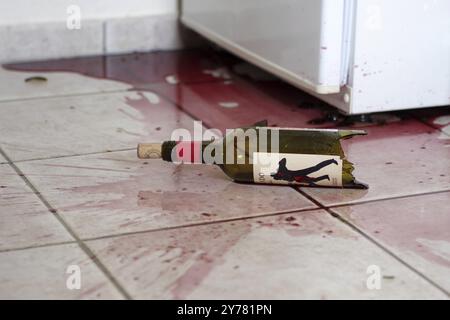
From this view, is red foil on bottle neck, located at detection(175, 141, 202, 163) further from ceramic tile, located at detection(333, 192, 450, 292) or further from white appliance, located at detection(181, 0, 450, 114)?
white appliance, located at detection(181, 0, 450, 114)

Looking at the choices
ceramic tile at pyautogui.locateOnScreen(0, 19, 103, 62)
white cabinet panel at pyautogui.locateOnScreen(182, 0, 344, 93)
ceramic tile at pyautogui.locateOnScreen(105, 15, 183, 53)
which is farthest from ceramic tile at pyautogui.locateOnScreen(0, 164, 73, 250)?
ceramic tile at pyautogui.locateOnScreen(105, 15, 183, 53)

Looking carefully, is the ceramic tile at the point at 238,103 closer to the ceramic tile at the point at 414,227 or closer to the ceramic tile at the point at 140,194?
the ceramic tile at the point at 140,194

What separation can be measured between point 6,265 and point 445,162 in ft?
3.21

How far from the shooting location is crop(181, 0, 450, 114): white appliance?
2.17 m

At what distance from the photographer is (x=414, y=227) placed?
5.65 ft

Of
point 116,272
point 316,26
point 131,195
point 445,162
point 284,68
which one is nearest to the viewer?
point 116,272

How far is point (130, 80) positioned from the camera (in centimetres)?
264

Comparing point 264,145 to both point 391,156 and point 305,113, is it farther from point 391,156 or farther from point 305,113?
point 305,113

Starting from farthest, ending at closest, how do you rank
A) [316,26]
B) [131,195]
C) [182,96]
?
[182,96], [316,26], [131,195]

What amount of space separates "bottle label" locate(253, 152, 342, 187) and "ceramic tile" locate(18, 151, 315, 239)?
0.03 metres

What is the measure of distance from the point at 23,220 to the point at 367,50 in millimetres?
906

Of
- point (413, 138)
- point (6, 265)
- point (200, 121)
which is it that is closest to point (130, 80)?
point (200, 121)
